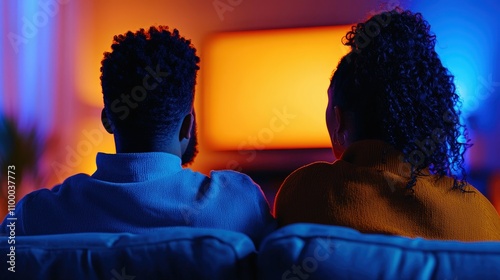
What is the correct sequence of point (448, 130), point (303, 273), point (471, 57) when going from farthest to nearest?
point (471, 57), point (448, 130), point (303, 273)

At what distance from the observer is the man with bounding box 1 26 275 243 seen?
1.06 metres

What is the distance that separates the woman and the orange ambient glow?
4.93 ft

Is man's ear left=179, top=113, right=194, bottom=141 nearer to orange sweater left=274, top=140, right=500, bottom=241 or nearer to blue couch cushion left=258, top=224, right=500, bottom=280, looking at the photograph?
orange sweater left=274, top=140, right=500, bottom=241

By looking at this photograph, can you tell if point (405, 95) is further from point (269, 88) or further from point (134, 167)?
point (269, 88)

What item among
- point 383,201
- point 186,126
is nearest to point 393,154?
point 383,201

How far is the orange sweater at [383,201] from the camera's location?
1076 mm

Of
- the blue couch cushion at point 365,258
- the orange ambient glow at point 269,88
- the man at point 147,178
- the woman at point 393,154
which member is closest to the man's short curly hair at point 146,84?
the man at point 147,178

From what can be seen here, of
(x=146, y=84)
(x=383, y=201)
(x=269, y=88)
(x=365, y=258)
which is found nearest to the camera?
(x=365, y=258)

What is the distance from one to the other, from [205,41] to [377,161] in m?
2.03

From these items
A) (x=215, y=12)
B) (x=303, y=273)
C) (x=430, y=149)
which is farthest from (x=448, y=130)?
(x=215, y=12)

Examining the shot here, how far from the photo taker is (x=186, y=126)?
131 cm

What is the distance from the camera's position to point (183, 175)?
1.14 meters

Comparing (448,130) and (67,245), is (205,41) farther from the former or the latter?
(67,245)

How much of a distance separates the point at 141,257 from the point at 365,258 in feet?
0.89
